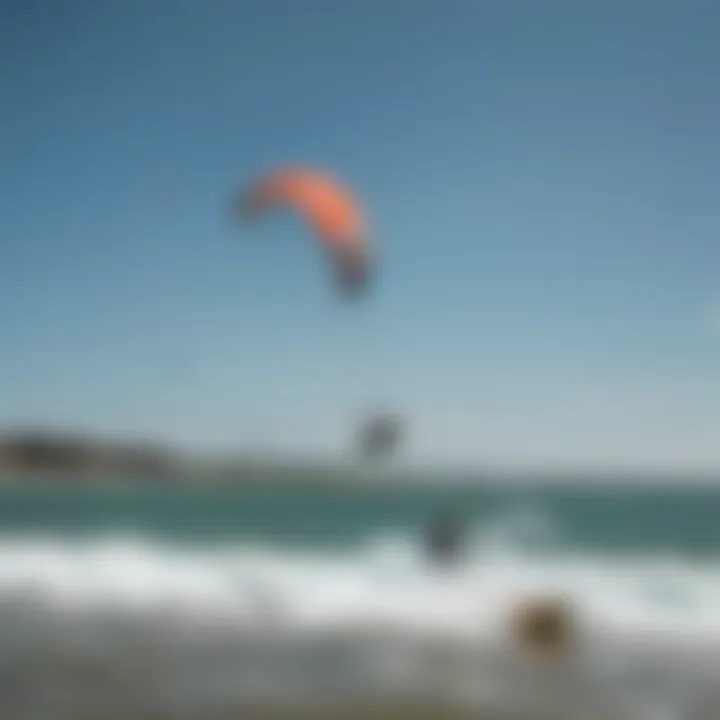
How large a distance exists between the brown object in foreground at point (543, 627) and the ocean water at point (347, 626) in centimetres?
13

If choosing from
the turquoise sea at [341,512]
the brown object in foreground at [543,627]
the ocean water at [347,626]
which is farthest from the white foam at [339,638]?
the turquoise sea at [341,512]

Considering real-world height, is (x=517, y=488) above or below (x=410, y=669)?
above

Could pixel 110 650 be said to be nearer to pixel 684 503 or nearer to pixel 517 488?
pixel 684 503

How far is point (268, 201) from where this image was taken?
26.0 ft

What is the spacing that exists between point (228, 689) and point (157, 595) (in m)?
7.83

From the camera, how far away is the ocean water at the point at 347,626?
751 centimetres

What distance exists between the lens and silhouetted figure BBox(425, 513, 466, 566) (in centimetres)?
1636

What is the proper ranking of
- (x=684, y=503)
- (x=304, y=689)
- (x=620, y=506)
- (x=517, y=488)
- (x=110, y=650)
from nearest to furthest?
(x=304, y=689)
(x=110, y=650)
(x=620, y=506)
(x=684, y=503)
(x=517, y=488)

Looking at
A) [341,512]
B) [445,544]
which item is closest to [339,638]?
[445,544]

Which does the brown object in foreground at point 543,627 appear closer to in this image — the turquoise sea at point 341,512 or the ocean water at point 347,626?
the ocean water at point 347,626

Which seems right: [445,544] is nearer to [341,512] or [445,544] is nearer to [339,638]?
[339,638]

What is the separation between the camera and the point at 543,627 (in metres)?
9.59

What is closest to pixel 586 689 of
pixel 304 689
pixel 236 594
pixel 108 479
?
pixel 304 689

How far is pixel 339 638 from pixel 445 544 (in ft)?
20.5
